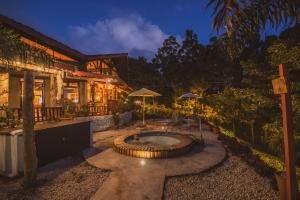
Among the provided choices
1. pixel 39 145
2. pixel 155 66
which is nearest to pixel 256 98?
pixel 39 145

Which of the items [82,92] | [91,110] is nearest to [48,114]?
[91,110]

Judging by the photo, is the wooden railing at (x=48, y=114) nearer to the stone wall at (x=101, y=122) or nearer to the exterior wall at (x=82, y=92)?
the stone wall at (x=101, y=122)

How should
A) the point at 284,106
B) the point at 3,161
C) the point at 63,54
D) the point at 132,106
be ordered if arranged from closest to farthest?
1. the point at 284,106
2. the point at 3,161
3. the point at 63,54
4. the point at 132,106

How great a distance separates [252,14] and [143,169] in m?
5.10

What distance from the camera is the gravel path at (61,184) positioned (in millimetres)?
4008

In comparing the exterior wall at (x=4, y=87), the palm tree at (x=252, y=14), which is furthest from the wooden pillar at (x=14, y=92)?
the palm tree at (x=252, y=14)

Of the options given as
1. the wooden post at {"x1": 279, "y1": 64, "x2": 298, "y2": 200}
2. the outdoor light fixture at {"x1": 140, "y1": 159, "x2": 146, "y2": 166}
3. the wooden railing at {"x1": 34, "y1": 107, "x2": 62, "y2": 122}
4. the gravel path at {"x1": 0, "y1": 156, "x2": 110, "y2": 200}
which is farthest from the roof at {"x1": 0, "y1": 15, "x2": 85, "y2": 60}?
the wooden post at {"x1": 279, "y1": 64, "x2": 298, "y2": 200}

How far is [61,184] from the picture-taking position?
455 centimetres

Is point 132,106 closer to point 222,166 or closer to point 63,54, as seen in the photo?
point 63,54

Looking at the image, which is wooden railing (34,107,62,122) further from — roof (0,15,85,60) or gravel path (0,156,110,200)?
roof (0,15,85,60)

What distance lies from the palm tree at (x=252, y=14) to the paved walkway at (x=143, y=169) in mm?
3978

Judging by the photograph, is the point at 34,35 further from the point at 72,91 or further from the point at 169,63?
the point at 169,63

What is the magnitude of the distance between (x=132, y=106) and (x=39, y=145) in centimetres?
1298

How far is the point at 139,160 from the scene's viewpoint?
20.2 ft
